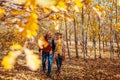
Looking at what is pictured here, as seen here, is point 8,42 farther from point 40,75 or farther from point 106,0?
point 106,0

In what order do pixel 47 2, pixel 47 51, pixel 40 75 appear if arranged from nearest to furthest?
1. pixel 47 2
2. pixel 47 51
3. pixel 40 75

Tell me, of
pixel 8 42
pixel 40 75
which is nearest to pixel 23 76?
pixel 40 75

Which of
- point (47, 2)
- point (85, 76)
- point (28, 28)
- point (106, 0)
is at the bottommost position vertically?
point (85, 76)

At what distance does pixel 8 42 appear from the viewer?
43.1 ft

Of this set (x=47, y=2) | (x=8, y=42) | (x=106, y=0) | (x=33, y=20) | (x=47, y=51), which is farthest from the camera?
(x=106, y=0)

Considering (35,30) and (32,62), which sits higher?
(35,30)

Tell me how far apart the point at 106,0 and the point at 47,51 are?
10.6 metres

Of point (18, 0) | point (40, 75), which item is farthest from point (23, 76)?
point (18, 0)

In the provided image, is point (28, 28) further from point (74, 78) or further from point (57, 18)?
point (74, 78)

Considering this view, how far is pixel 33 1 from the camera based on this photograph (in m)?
1.19

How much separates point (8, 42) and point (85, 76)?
16.0ft

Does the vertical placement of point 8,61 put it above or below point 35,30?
below

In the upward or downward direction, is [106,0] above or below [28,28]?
above

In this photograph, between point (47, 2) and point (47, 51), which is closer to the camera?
point (47, 2)
